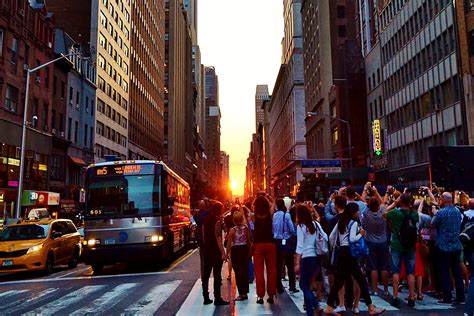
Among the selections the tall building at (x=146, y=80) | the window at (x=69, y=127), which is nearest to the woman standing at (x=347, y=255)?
the window at (x=69, y=127)

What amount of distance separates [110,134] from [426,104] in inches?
1524

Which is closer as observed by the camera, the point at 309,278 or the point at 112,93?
the point at 309,278

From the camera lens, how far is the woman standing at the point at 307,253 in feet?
24.1

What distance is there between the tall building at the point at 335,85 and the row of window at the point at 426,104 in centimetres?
543

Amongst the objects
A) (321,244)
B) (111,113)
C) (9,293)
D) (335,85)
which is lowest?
(9,293)

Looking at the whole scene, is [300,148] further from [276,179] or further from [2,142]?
[2,142]

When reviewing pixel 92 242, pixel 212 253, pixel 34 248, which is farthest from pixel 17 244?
pixel 212 253

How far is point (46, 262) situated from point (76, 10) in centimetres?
4722

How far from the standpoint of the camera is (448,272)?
864 cm

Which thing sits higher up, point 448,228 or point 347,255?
point 448,228

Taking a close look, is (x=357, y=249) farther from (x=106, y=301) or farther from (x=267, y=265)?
(x=106, y=301)

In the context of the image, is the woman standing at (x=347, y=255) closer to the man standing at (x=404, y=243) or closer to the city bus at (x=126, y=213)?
the man standing at (x=404, y=243)

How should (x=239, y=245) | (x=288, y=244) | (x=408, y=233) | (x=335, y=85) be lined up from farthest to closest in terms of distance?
(x=335, y=85)
(x=288, y=244)
(x=239, y=245)
(x=408, y=233)

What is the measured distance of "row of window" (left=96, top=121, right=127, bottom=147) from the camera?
5353 centimetres
